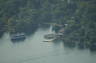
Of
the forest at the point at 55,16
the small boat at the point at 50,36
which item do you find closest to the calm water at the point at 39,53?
the small boat at the point at 50,36

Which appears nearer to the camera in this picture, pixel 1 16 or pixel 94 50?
pixel 94 50

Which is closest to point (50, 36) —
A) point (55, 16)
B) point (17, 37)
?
point (17, 37)

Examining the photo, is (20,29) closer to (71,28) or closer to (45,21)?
(45,21)

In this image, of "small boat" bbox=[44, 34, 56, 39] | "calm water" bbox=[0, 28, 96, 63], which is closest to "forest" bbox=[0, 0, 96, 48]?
"small boat" bbox=[44, 34, 56, 39]

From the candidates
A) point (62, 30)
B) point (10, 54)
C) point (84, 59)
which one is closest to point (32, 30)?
point (62, 30)

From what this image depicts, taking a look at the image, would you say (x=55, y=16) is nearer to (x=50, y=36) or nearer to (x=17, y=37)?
(x=50, y=36)

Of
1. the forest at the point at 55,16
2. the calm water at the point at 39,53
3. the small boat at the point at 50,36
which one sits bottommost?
the calm water at the point at 39,53

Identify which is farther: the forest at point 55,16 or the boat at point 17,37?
the boat at point 17,37

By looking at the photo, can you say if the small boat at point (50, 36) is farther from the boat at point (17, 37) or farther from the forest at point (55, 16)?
the boat at point (17, 37)
